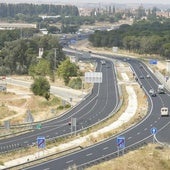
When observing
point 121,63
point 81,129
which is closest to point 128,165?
point 81,129

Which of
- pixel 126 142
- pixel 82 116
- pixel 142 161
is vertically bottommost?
pixel 82 116

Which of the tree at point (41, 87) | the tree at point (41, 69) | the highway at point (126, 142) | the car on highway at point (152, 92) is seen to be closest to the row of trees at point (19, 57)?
the tree at point (41, 69)

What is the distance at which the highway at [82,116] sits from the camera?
5989 centimetres

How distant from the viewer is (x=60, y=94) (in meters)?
98.6

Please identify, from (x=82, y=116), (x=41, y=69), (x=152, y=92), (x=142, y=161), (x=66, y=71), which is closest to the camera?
(x=142, y=161)

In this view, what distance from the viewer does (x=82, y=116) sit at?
76.2 metres

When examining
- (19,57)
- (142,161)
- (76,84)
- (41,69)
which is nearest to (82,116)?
(142,161)

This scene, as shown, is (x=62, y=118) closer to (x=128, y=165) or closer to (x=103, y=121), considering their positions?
(x=103, y=121)

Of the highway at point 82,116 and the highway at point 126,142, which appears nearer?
the highway at point 126,142

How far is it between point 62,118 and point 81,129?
8.78 m

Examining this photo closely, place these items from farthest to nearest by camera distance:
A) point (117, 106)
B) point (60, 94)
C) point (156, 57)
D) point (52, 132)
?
1. point (156, 57)
2. point (60, 94)
3. point (117, 106)
4. point (52, 132)

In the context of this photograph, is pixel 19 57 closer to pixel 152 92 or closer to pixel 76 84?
pixel 76 84

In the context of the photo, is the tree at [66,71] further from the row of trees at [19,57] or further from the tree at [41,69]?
the row of trees at [19,57]

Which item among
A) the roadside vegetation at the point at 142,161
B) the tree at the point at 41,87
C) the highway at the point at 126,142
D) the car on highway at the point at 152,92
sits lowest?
the car on highway at the point at 152,92
